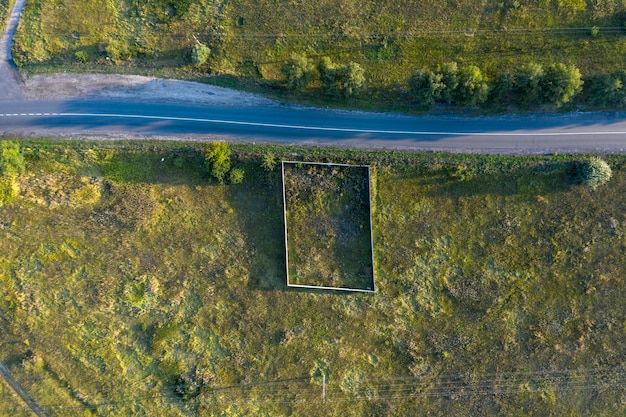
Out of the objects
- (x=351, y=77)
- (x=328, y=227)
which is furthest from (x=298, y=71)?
(x=328, y=227)

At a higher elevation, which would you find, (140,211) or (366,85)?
(366,85)

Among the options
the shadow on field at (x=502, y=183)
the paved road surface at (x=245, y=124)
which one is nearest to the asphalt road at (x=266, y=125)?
the paved road surface at (x=245, y=124)

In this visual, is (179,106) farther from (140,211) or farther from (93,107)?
(140,211)

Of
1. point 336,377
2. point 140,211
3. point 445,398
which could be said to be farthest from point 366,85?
point 445,398

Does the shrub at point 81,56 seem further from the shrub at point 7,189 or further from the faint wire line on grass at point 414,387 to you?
the faint wire line on grass at point 414,387

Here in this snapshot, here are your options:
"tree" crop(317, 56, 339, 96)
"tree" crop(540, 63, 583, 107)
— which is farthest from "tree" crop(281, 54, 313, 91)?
"tree" crop(540, 63, 583, 107)

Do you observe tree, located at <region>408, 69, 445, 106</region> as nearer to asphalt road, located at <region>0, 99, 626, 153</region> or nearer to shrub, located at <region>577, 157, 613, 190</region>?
asphalt road, located at <region>0, 99, 626, 153</region>
